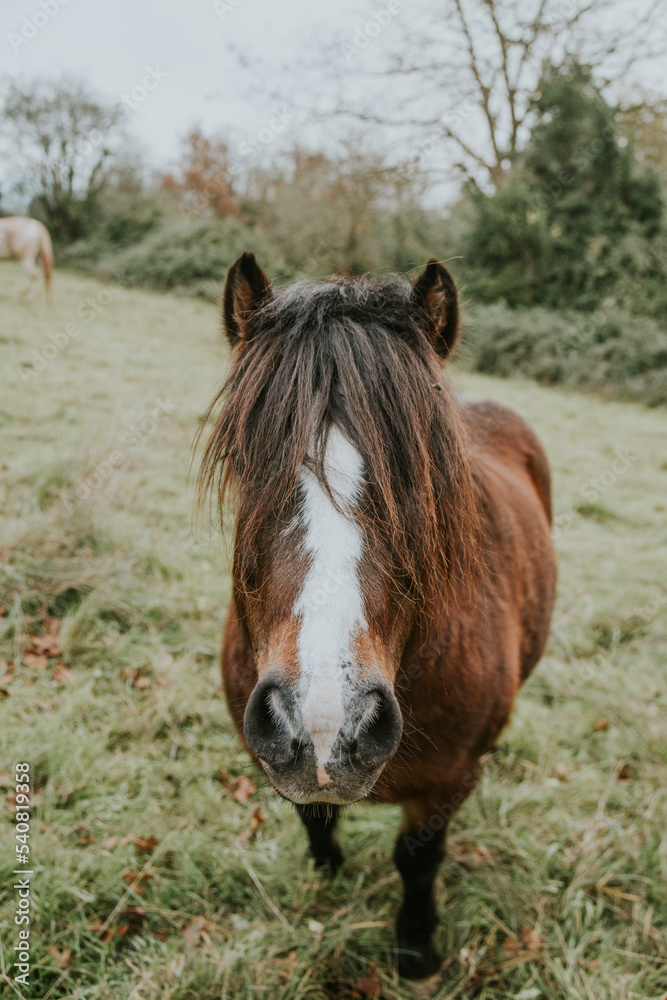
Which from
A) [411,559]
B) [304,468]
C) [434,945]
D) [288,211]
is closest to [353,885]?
[434,945]

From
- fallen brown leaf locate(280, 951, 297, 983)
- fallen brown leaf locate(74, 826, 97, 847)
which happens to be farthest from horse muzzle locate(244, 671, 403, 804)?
fallen brown leaf locate(74, 826, 97, 847)

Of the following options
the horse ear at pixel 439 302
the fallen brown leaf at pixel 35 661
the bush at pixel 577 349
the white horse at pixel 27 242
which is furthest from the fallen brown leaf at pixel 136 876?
the bush at pixel 577 349

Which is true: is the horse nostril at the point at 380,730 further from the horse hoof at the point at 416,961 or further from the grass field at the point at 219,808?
the horse hoof at the point at 416,961

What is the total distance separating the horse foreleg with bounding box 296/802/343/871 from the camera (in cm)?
204

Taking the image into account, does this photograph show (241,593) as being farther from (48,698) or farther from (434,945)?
(48,698)

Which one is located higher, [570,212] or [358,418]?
[570,212]

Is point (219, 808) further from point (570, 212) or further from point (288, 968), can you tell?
point (570, 212)

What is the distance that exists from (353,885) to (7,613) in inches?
98.2

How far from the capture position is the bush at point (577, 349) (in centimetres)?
1237

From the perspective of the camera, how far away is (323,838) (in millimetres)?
2281

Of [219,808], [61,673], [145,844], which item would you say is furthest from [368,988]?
[61,673]

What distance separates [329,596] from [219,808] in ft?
6.73

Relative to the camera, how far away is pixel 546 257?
14586 millimetres

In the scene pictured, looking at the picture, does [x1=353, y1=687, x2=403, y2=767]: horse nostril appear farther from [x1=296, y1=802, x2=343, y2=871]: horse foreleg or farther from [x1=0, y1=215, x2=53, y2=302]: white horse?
[x1=0, y1=215, x2=53, y2=302]: white horse
